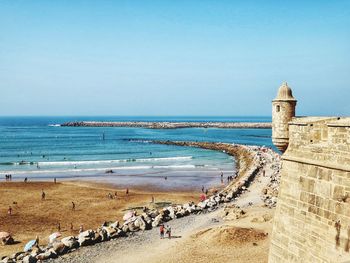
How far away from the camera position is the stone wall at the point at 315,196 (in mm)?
8023

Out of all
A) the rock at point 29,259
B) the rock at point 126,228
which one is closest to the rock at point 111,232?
the rock at point 126,228

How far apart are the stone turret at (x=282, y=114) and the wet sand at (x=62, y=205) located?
13822mm

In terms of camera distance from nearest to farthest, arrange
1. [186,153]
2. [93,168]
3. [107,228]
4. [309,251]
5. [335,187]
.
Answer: [335,187] → [309,251] → [107,228] → [93,168] → [186,153]

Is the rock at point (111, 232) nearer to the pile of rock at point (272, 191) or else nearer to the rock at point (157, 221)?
the rock at point (157, 221)

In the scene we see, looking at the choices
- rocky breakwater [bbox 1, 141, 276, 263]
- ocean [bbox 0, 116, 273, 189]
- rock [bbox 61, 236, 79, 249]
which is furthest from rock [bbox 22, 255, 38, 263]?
ocean [bbox 0, 116, 273, 189]

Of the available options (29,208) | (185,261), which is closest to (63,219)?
(29,208)

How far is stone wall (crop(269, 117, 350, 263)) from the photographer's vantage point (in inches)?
316

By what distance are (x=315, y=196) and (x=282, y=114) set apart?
3739 mm

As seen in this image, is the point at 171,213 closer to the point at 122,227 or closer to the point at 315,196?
the point at 122,227

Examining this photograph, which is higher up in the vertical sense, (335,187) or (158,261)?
(335,187)

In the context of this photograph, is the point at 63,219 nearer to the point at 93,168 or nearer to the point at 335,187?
the point at 335,187

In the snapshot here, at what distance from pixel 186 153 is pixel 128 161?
552 inches

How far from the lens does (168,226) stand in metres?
20.4

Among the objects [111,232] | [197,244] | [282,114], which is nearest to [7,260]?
[111,232]
